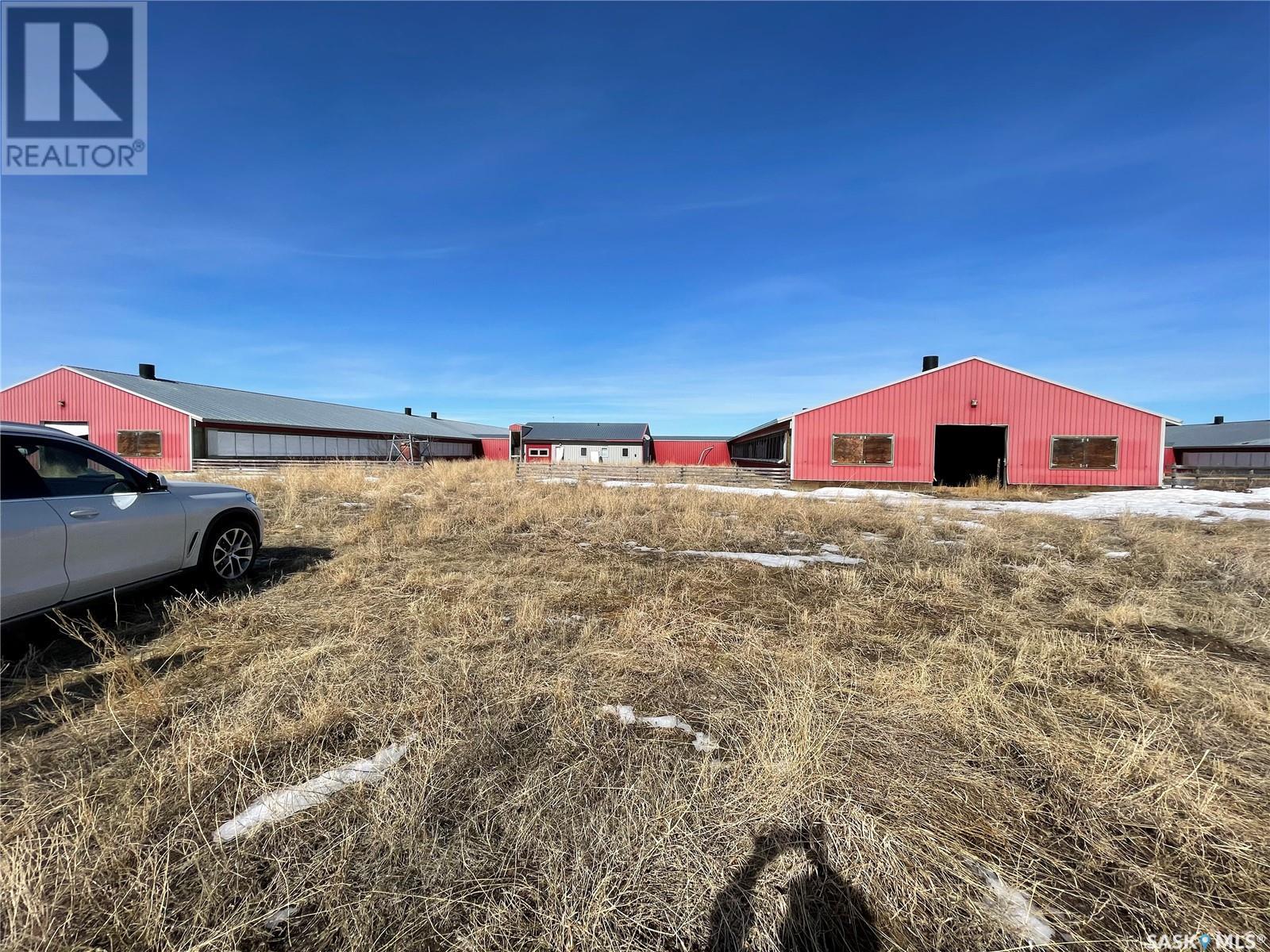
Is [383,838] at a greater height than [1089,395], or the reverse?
[1089,395]

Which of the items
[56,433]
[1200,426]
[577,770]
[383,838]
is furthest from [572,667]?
[1200,426]

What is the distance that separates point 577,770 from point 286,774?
146 cm

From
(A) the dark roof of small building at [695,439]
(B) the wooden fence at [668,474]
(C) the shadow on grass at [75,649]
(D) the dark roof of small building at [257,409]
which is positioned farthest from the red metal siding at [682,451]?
(C) the shadow on grass at [75,649]

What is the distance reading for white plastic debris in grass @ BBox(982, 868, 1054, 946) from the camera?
69.8 inches

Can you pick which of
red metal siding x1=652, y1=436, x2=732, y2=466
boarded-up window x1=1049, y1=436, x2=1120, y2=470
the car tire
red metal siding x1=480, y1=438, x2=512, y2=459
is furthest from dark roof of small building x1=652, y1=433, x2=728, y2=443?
the car tire

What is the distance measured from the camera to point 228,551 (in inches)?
226

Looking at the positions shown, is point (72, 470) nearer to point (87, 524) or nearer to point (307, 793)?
point (87, 524)

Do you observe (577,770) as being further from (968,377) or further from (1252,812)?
(968,377)

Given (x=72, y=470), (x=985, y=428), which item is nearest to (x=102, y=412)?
(x=72, y=470)

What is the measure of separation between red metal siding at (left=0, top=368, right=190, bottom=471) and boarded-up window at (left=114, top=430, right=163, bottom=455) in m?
0.22

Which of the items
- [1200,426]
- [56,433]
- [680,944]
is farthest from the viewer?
[1200,426]

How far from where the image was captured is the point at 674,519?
1058cm

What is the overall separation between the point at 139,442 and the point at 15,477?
33258 millimetres

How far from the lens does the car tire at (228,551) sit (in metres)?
5.45
